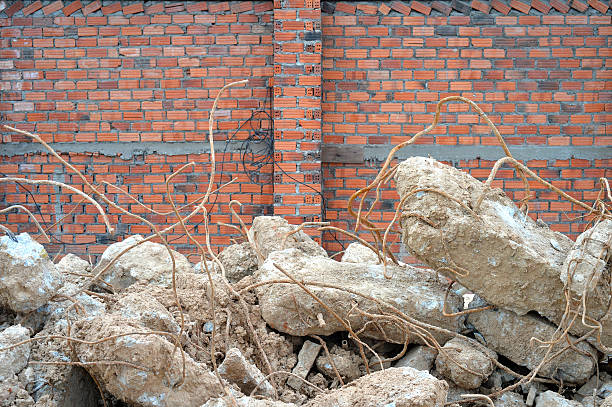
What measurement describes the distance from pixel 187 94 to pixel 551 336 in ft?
12.9

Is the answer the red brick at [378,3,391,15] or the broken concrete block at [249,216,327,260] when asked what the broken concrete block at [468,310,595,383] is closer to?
the broken concrete block at [249,216,327,260]

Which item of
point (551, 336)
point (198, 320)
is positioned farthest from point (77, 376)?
point (551, 336)

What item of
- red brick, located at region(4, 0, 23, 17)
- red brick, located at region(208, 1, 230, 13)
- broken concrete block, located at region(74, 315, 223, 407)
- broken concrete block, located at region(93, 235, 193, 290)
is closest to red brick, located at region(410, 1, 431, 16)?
red brick, located at region(208, 1, 230, 13)

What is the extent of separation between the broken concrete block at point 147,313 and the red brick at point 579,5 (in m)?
4.72

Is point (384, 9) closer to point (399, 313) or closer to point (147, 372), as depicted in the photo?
point (399, 313)

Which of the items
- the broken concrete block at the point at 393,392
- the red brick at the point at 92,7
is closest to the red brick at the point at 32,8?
the red brick at the point at 92,7

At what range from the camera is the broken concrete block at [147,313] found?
2357 millimetres

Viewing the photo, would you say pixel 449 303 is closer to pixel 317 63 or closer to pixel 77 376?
pixel 77 376

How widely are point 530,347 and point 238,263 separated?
156cm

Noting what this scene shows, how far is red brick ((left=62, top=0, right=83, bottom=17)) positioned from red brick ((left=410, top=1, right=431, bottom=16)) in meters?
3.03

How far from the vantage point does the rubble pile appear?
229cm

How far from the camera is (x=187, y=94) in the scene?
217 inches

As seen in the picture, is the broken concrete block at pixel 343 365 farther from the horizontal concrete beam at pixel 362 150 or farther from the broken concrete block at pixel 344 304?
the horizontal concrete beam at pixel 362 150

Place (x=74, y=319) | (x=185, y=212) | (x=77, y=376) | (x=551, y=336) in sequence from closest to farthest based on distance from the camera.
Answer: (x=77, y=376) < (x=74, y=319) < (x=551, y=336) < (x=185, y=212)
